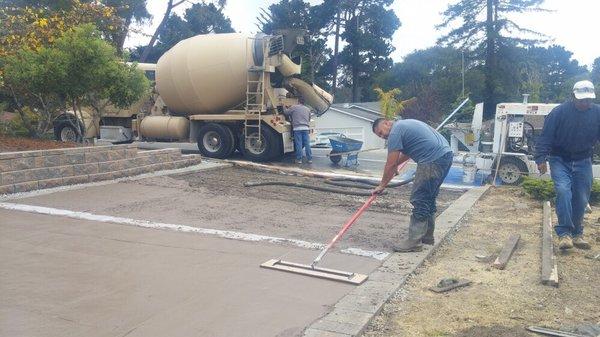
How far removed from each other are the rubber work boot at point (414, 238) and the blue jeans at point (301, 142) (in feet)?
29.2

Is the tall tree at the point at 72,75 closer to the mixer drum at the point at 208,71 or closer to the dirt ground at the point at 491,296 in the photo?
the mixer drum at the point at 208,71

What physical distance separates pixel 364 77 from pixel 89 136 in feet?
124

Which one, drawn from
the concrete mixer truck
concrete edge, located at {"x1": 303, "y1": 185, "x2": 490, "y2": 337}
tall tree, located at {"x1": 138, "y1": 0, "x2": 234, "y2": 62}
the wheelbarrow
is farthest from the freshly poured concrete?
tall tree, located at {"x1": 138, "y1": 0, "x2": 234, "y2": 62}

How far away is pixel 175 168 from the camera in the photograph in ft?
39.1

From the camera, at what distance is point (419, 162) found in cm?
628

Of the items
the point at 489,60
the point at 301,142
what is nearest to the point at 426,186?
the point at 301,142

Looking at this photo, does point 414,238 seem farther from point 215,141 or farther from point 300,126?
point 215,141

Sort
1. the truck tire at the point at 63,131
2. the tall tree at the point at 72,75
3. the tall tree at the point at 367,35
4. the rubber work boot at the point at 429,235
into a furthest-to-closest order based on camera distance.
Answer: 1. the tall tree at the point at 367,35
2. the truck tire at the point at 63,131
3. the tall tree at the point at 72,75
4. the rubber work boot at the point at 429,235

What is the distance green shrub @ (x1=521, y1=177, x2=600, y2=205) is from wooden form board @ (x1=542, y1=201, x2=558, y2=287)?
6.89ft

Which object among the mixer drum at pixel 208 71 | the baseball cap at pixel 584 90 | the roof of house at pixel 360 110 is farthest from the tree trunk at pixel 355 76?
the baseball cap at pixel 584 90

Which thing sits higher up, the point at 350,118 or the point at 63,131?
the point at 350,118

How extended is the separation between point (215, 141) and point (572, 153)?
10.2 m

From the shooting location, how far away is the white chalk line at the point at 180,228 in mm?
6137

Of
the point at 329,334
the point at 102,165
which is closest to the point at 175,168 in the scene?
the point at 102,165
